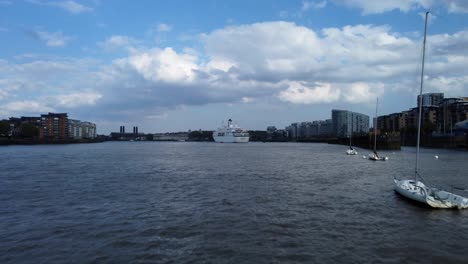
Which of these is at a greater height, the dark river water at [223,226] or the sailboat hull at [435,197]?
the sailboat hull at [435,197]

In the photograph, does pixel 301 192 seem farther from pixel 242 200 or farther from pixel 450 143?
pixel 450 143

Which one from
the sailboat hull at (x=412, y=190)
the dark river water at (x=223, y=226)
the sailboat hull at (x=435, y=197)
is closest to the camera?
the dark river water at (x=223, y=226)

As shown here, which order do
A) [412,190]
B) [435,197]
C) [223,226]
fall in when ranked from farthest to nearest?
[412,190] → [435,197] → [223,226]

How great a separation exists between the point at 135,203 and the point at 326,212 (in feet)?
45.5

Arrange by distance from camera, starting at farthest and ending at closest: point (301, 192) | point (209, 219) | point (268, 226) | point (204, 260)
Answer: point (301, 192)
point (209, 219)
point (268, 226)
point (204, 260)

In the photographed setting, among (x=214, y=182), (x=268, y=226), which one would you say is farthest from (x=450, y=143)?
(x=268, y=226)

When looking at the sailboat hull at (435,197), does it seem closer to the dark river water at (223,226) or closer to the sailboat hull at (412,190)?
the sailboat hull at (412,190)

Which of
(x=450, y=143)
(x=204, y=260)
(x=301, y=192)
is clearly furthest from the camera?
(x=450, y=143)

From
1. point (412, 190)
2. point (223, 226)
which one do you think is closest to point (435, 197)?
point (412, 190)

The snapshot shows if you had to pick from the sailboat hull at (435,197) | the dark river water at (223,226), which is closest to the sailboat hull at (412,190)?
the sailboat hull at (435,197)

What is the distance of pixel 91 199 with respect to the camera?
28.3m

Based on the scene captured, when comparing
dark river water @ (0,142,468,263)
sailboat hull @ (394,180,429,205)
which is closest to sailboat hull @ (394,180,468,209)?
sailboat hull @ (394,180,429,205)

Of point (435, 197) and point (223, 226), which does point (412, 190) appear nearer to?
point (435, 197)

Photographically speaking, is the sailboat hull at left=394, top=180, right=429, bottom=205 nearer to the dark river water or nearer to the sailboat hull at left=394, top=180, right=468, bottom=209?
the sailboat hull at left=394, top=180, right=468, bottom=209
